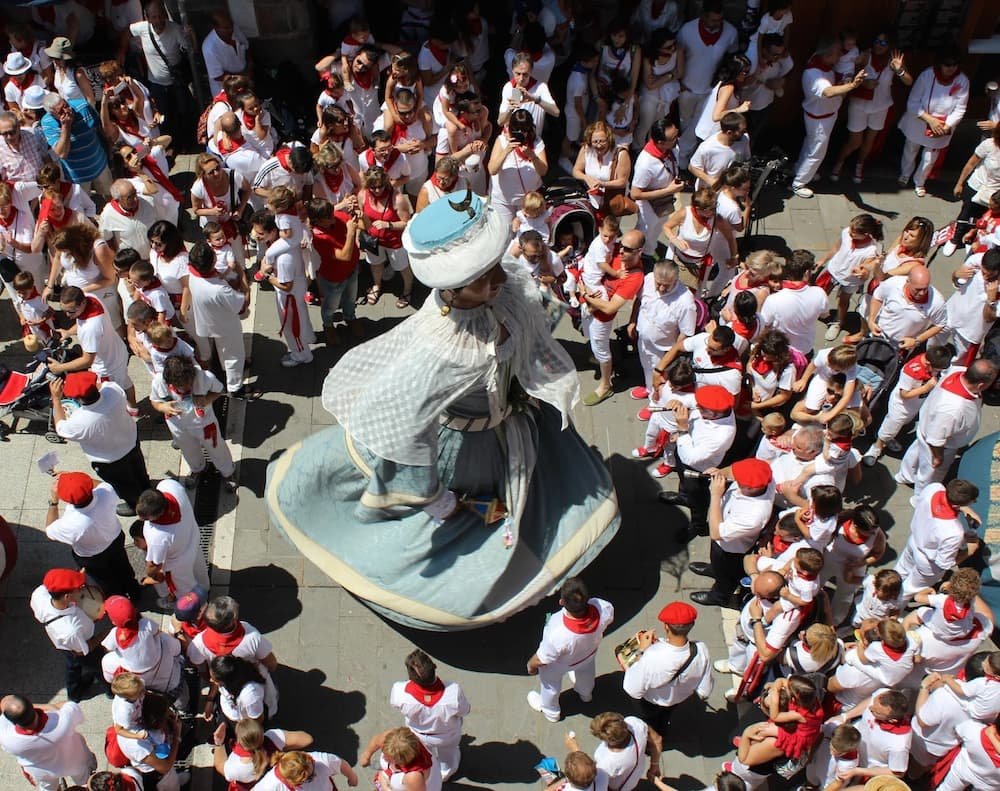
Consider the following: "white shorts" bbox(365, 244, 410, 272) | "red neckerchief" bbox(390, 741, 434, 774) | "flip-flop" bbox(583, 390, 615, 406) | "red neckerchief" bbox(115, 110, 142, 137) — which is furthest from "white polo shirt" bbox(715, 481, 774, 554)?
"red neckerchief" bbox(115, 110, 142, 137)

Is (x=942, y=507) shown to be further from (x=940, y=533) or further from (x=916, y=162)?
(x=916, y=162)

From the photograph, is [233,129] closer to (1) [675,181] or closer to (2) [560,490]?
(1) [675,181]

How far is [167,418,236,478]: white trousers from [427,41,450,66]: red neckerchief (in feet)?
16.4

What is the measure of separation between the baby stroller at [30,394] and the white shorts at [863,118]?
27.7 feet

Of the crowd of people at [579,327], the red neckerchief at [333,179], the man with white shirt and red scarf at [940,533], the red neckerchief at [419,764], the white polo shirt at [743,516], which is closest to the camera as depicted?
the red neckerchief at [419,764]

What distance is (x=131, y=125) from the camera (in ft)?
35.4

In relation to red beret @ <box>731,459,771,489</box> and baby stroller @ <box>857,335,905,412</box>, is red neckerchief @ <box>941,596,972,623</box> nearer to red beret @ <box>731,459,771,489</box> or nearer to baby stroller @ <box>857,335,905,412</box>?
red beret @ <box>731,459,771,489</box>

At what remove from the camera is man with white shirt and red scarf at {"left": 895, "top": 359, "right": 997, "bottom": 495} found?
8000mm

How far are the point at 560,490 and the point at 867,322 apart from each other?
Answer: 3370 mm

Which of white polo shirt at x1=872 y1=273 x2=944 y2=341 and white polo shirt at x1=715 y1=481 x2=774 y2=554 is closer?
white polo shirt at x1=715 y1=481 x2=774 y2=554

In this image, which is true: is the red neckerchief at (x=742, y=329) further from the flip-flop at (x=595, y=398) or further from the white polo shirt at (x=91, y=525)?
the white polo shirt at (x=91, y=525)

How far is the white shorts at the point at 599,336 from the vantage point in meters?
9.31

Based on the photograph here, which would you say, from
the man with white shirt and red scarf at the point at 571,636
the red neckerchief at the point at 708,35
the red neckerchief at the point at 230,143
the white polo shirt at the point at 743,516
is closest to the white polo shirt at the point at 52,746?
the man with white shirt and red scarf at the point at 571,636

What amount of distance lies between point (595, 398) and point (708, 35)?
4.39 metres
